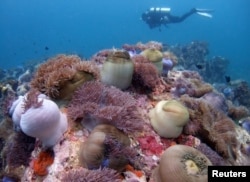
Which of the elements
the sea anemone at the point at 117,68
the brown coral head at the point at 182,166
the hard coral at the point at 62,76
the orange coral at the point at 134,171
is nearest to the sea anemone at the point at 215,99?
the sea anemone at the point at 117,68

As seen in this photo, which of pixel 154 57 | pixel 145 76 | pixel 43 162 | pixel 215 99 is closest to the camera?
pixel 43 162

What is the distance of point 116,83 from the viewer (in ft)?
14.2

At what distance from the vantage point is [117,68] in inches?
166

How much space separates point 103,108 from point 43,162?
93 cm

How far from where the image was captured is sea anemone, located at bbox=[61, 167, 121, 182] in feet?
9.13

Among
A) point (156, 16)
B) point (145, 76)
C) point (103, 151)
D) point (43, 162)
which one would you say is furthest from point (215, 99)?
point (156, 16)

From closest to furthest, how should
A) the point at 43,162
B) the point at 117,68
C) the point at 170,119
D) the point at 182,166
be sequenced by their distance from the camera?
the point at 182,166, the point at 43,162, the point at 170,119, the point at 117,68

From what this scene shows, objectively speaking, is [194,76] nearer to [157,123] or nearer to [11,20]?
[157,123]

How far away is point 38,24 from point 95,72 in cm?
13862

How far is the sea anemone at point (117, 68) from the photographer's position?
4.21 metres

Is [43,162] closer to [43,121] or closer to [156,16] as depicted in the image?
[43,121]

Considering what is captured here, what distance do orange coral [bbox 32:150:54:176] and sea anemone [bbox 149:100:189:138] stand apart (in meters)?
1.38

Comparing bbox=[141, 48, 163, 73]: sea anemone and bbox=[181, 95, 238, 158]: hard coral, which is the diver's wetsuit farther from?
bbox=[181, 95, 238, 158]: hard coral

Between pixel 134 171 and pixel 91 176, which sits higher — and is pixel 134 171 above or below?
below
